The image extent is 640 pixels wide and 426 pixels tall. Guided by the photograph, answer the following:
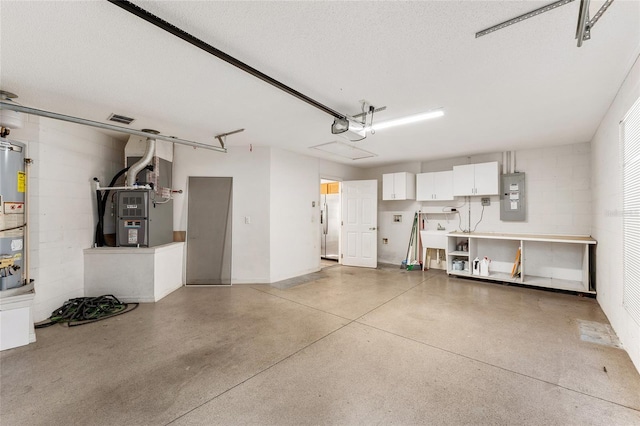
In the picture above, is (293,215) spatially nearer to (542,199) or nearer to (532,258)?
(532,258)

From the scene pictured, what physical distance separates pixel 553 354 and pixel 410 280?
112 inches


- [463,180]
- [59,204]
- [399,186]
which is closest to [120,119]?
[59,204]

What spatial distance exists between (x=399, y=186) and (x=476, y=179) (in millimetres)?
1636

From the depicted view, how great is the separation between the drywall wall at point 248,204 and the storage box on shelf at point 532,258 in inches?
154

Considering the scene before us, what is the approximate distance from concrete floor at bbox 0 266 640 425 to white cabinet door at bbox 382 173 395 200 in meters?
3.29

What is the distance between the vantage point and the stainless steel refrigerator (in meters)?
7.75

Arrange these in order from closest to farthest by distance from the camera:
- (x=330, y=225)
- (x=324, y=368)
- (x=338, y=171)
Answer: (x=324, y=368)
(x=338, y=171)
(x=330, y=225)

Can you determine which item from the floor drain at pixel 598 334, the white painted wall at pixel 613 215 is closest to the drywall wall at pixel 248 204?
the floor drain at pixel 598 334

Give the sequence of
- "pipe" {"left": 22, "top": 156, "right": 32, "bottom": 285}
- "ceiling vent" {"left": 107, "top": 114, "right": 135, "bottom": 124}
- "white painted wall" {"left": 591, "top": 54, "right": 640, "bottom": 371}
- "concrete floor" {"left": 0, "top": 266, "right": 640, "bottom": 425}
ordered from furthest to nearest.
Answer: "ceiling vent" {"left": 107, "top": 114, "right": 135, "bottom": 124}, "pipe" {"left": 22, "top": 156, "right": 32, "bottom": 285}, "white painted wall" {"left": 591, "top": 54, "right": 640, "bottom": 371}, "concrete floor" {"left": 0, "top": 266, "right": 640, "bottom": 425}

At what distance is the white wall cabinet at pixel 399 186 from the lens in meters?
6.37

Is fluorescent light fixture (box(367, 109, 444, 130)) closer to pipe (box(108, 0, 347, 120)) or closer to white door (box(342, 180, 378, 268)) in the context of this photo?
pipe (box(108, 0, 347, 120))

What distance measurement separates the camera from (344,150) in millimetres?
5363

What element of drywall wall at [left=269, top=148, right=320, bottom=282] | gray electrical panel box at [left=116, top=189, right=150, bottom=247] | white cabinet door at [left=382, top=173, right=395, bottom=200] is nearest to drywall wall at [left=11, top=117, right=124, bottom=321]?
gray electrical panel box at [left=116, top=189, right=150, bottom=247]

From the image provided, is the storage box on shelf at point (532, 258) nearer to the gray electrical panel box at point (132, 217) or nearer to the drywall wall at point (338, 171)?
the drywall wall at point (338, 171)
